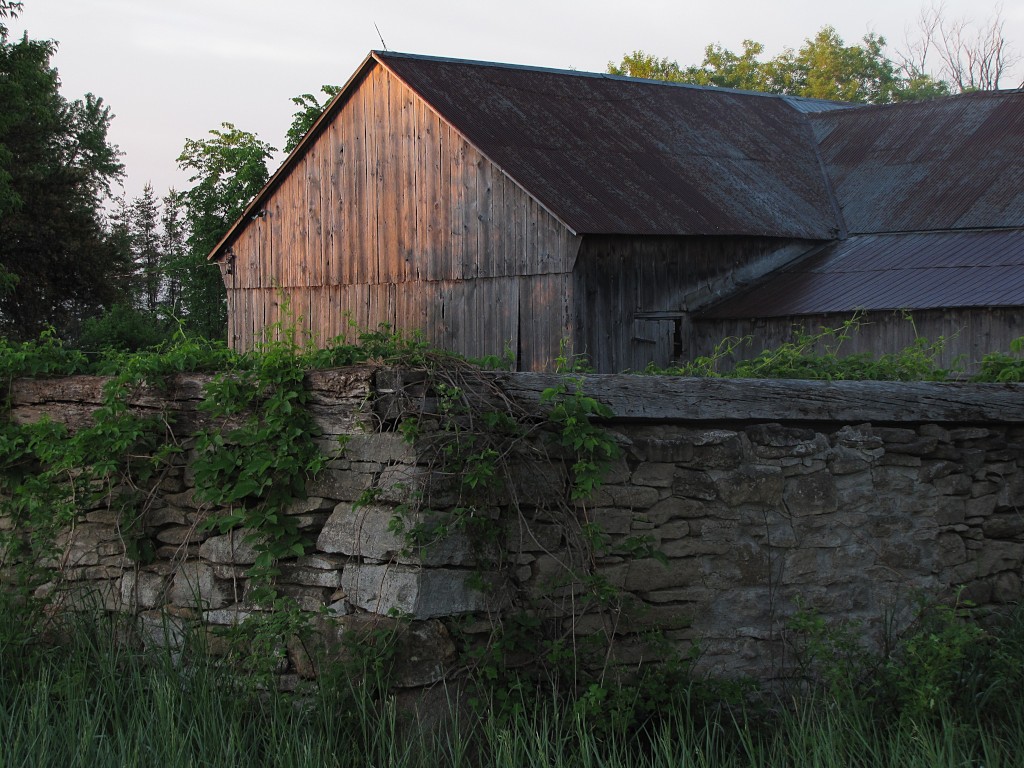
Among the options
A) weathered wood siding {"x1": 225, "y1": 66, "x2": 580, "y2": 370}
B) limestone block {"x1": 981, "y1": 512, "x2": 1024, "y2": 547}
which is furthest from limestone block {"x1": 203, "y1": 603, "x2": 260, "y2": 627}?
weathered wood siding {"x1": 225, "y1": 66, "x2": 580, "y2": 370}

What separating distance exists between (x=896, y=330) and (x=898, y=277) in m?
1.06

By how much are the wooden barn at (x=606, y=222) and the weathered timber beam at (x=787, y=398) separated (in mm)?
7551

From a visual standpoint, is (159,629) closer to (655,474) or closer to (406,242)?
(655,474)

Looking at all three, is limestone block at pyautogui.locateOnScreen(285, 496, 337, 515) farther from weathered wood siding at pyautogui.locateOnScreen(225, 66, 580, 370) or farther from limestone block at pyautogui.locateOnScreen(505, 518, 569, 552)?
weathered wood siding at pyautogui.locateOnScreen(225, 66, 580, 370)

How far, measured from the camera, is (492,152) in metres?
15.0

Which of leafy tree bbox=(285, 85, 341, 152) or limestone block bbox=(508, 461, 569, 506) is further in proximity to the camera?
leafy tree bbox=(285, 85, 341, 152)

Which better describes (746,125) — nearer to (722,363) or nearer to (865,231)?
(865,231)

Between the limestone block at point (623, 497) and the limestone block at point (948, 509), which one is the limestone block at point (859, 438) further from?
the limestone block at point (623, 497)

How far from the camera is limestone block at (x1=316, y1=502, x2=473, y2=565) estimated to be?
15.8ft

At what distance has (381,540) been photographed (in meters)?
4.86

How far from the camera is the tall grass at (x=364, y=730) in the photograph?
4.38 meters

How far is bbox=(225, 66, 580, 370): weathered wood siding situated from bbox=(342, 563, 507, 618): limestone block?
9234 mm

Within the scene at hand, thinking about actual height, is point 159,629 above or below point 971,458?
below

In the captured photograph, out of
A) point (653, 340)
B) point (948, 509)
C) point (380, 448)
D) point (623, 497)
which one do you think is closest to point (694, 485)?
point (623, 497)
